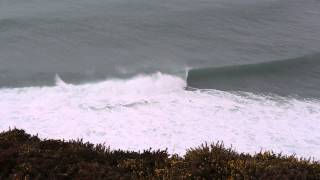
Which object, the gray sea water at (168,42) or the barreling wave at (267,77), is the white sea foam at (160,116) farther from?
the gray sea water at (168,42)

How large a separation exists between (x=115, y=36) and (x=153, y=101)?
7.07 metres

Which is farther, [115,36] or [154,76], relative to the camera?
[115,36]

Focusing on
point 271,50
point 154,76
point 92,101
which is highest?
point 271,50

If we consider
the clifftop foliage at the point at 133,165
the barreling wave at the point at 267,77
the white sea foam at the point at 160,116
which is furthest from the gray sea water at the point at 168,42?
the clifftop foliage at the point at 133,165

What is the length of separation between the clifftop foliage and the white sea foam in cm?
663

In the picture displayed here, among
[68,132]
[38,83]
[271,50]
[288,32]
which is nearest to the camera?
[68,132]

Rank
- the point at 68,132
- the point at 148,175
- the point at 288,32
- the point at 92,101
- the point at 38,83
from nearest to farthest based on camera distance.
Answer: the point at 148,175
the point at 68,132
the point at 92,101
the point at 38,83
the point at 288,32

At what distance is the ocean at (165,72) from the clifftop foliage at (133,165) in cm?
667

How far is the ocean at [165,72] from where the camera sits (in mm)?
17688

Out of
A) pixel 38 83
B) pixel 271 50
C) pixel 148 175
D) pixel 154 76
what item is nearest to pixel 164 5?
pixel 271 50

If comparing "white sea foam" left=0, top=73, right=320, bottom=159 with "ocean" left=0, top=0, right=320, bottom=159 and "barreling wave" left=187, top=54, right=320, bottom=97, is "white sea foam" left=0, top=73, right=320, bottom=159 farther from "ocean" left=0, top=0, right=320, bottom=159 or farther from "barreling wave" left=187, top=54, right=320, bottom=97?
"barreling wave" left=187, top=54, right=320, bottom=97

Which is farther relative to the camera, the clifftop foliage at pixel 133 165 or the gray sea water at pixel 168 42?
the gray sea water at pixel 168 42

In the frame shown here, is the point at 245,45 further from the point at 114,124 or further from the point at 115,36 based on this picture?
the point at 114,124

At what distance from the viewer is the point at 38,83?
2112cm
